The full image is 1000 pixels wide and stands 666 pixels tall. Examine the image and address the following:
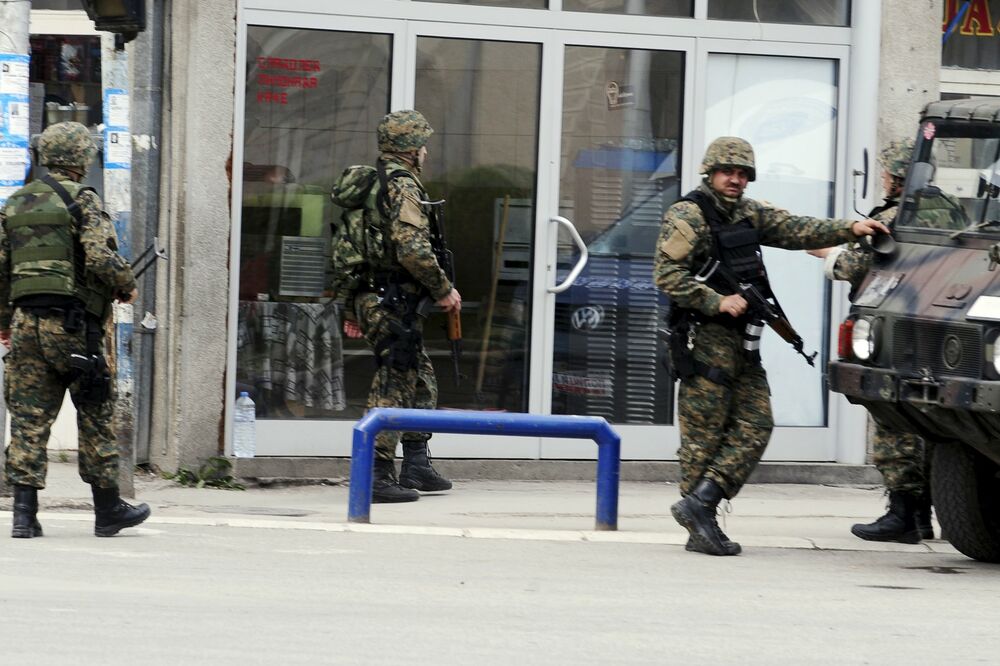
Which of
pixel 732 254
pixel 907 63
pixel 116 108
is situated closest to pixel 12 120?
pixel 116 108

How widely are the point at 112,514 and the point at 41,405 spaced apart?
2.01 feet

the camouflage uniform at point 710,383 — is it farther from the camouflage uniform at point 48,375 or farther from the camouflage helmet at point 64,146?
the camouflage helmet at point 64,146

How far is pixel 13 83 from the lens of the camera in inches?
358

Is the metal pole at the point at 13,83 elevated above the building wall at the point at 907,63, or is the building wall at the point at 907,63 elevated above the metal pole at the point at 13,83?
the building wall at the point at 907,63

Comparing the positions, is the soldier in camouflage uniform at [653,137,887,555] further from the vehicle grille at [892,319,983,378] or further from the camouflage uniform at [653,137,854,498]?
the vehicle grille at [892,319,983,378]

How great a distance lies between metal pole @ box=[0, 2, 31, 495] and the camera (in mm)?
9094

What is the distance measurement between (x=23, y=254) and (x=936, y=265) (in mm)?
4071

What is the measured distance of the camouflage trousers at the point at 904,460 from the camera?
8727 mm

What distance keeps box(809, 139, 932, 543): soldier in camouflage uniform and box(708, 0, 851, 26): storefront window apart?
259cm

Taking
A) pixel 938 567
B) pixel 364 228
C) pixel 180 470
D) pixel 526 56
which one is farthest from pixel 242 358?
pixel 938 567

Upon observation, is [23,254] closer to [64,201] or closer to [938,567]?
[64,201]

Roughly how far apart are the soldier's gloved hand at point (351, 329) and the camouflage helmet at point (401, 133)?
145cm

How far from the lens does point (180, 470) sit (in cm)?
1053

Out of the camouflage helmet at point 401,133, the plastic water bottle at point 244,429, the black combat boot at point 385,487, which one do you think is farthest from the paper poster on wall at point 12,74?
the black combat boot at point 385,487
